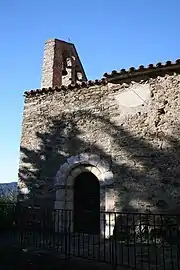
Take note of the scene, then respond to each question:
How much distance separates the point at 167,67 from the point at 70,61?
5.15m

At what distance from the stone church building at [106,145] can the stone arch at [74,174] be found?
3 centimetres

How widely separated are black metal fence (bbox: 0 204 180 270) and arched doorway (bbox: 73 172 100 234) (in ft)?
1.57

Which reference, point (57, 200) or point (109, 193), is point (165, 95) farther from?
point (57, 200)

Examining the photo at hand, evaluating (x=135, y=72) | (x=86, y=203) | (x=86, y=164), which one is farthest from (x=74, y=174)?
(x=135, y=72)

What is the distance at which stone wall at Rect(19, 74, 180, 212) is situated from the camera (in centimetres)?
603

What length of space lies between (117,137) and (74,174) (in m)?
1.61

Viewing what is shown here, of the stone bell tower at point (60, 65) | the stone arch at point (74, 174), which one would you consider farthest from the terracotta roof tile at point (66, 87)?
the stone arch at point (74, 174)

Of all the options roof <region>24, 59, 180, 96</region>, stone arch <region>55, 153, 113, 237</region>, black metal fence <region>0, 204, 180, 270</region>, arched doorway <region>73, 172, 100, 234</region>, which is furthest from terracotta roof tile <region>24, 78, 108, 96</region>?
black metal fence <region>0, 204, 180, 270</region>

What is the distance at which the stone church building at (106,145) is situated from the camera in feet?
20.0

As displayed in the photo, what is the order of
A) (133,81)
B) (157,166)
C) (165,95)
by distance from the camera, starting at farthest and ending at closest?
1. (133,81)
2. (165,95)
3. (157,166)

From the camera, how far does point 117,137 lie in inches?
264

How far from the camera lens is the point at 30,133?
8.00 m

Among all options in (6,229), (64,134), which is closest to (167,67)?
(64,134)

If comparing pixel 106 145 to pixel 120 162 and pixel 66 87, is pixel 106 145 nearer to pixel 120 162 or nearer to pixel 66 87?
pixel 120 162
